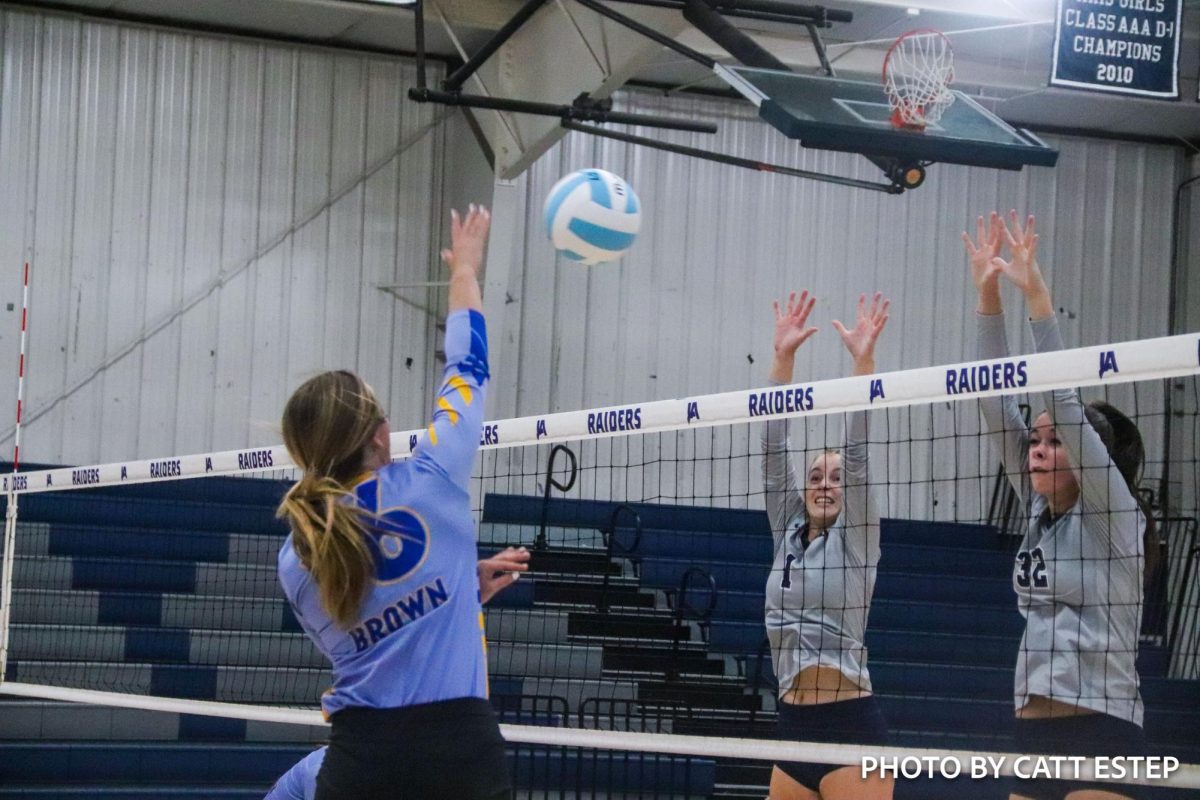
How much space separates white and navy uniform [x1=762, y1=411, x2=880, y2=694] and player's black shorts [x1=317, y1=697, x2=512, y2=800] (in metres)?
2.03

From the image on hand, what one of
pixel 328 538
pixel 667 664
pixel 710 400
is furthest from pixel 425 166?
pixel 328 538

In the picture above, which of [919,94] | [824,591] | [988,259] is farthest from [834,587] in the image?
[919,94]

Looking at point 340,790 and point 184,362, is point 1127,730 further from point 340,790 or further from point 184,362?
point 184,362

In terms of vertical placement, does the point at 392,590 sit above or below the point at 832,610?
above

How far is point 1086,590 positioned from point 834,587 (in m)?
1.09

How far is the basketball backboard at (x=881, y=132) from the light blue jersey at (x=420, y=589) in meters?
4.90

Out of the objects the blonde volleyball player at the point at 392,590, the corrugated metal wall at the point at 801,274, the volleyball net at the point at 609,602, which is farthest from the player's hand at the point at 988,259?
the corrugated metal wall at the point at 801,274

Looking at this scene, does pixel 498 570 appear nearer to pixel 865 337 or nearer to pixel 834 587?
pixel 834 587

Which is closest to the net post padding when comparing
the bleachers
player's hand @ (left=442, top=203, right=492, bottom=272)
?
player's hand @ (left=442, top=203, right=492, bottom=272)

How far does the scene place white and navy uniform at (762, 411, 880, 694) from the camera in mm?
4734

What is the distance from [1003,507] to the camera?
49.3 ft

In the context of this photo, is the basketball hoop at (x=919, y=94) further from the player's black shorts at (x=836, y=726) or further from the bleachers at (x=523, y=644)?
the player's black shorts at (x=836, y=726)

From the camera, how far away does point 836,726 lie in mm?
4664

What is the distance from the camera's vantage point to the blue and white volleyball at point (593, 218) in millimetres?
5773
